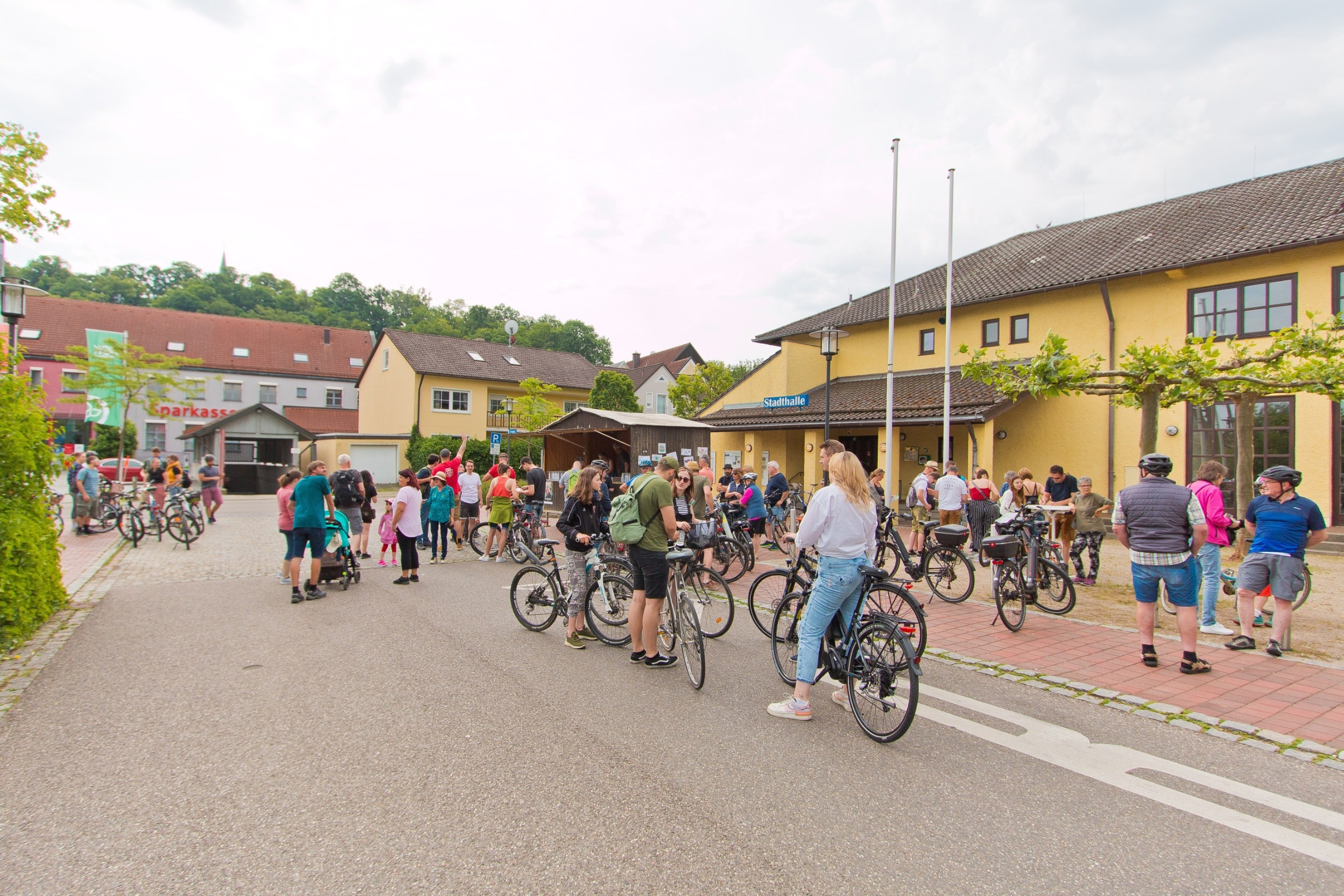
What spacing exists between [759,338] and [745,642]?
22679 millimetres

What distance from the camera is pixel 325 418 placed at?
5347 cm

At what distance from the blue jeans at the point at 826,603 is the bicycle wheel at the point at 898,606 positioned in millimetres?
158

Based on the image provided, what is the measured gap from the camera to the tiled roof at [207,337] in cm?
4944

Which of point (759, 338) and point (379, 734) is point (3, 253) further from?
point (759, 338)

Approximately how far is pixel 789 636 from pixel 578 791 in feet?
7.79

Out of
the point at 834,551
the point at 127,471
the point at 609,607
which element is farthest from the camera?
the point at 127,471

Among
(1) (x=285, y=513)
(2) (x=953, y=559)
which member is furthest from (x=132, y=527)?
(2) (x=953, y=559)

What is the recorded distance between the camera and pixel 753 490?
12125mm

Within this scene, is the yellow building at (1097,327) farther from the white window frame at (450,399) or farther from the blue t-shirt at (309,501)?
the white window frame at (450,399)

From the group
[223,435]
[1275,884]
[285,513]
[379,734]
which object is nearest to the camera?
[1275,884]

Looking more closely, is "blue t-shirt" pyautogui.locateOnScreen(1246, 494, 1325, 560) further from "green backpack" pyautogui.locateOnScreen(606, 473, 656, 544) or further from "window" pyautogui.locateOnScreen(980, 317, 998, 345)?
"window" pyautogui.locateOnScreen(980, 317, 998, 345)

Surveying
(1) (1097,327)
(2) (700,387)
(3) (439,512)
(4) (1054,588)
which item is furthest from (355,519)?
(2) (700,387)

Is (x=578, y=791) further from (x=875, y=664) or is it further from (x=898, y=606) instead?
(x=898, y=606)

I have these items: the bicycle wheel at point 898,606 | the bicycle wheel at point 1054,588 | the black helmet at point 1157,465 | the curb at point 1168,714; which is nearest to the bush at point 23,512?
the bicycle wheel at point 898,606
